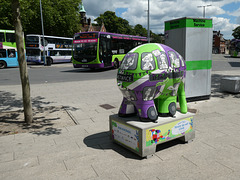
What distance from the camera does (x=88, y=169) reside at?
11.3 feet

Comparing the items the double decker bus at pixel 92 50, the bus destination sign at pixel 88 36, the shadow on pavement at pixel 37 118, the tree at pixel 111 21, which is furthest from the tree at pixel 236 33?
the shadow on pavement at pixel 37 118

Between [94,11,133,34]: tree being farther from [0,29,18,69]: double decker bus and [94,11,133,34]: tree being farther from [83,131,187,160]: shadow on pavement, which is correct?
[83,131,187,160]: shadow on pavement

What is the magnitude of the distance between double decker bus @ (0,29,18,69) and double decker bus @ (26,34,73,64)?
3.55 m

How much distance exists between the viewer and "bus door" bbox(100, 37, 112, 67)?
60.4 feet

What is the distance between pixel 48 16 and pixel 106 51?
1756cm

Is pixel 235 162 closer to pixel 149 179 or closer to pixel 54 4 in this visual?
pixel 149 179

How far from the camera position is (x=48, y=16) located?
1256 inches

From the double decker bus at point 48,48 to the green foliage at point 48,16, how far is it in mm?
5013

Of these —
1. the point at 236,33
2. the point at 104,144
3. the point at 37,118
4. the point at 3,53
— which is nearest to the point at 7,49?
the point at 3,53

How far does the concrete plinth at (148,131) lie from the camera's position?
369cm

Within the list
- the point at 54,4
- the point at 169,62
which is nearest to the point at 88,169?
the point at 169,62

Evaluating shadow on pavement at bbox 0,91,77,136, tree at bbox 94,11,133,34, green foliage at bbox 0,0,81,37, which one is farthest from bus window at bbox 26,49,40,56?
tree at bbox 94,11,133,34

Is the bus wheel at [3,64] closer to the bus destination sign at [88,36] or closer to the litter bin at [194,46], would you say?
the bus destination sign at [88,36]

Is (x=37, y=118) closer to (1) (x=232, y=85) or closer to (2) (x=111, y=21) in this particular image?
(1) (x=232, y=85)
